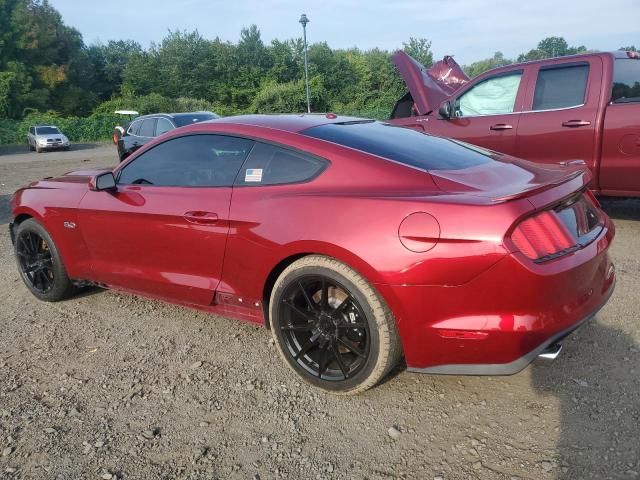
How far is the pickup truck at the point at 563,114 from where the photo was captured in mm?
5238

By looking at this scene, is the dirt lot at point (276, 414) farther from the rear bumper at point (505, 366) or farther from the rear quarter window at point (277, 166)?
the rear quarter window at point (277, 166)

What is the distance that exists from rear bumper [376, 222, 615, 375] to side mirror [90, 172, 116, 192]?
217cm

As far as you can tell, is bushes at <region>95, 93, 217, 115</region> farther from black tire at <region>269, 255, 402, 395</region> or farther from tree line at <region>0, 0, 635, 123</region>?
black tire at <region>269, 255, 402, 395</region>

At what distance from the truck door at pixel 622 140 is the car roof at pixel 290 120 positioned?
3.07 meters

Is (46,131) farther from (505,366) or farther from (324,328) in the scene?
(505,366)

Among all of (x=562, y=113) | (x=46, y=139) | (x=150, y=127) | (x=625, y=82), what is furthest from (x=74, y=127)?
(x=625, y=82)

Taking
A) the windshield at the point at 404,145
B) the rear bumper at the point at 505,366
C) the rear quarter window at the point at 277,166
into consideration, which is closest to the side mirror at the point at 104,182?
the rear quarter window at the point at 277,166

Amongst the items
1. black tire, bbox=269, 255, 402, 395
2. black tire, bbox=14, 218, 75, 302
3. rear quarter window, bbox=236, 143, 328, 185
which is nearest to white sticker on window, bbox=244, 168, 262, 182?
rear quarter window, bbox=236, 143, 328, 185

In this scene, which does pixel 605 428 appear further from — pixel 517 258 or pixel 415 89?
pixel 415 89

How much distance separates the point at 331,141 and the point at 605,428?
1.93 metres

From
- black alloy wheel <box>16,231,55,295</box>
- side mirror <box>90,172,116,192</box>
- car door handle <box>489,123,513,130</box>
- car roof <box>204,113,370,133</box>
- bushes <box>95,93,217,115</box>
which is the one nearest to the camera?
car roof <box>204,113,370,133</box>

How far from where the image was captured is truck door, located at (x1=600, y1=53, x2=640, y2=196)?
513 cm

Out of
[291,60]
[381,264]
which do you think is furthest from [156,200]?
[291,60]

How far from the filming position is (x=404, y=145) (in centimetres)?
304
